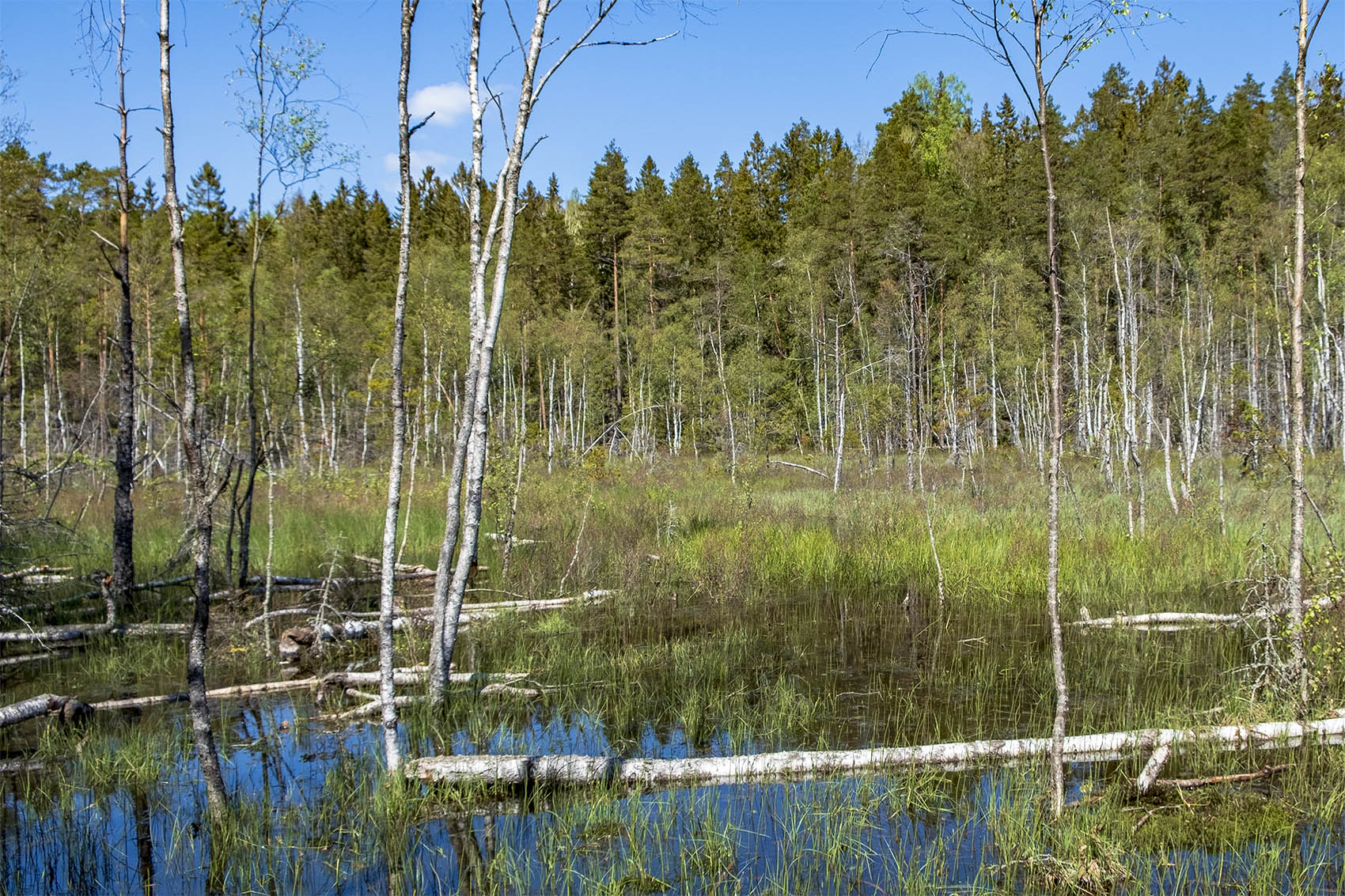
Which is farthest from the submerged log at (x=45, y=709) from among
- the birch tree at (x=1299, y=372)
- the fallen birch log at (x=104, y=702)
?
the birch tree at (x=1299, y=372)

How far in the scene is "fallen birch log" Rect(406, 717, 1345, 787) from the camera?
4.96 meters

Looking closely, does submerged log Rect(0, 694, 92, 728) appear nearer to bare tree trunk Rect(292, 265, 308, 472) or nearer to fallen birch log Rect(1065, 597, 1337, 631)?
fallen birch log Rect(1065, 597, 1337, 631)

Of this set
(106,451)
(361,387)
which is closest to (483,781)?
(361,387)

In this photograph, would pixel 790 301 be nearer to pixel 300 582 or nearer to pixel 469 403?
pixel 300 582

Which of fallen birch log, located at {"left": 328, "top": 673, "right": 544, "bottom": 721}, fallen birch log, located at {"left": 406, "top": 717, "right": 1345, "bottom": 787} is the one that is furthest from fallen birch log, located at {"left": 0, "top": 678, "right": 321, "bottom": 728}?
fallen birch log, located at {"left": 406, "top": 717, "right": 1345, "bottom": 787}

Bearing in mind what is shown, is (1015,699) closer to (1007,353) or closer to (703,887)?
(703,887)

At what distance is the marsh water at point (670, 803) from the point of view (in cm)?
398

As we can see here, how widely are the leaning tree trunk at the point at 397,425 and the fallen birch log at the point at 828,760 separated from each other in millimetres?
376

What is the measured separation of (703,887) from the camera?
3930 mm

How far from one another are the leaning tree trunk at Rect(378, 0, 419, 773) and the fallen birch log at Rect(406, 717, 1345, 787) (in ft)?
1.23

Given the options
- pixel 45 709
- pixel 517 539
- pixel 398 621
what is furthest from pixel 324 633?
pixel 517 539

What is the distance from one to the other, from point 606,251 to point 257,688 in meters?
40.1

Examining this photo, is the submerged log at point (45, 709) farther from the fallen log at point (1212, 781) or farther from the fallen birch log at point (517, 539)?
the fallen log at point (1212, 781)

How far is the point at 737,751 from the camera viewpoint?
18.5ft
